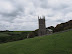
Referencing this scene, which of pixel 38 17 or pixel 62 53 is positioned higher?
pixel 38 17

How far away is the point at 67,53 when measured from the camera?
49.2ft

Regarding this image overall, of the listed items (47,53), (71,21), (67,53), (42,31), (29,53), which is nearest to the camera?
(67,53)

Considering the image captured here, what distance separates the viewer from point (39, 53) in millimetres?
16625

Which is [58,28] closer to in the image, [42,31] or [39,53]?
[42,31]

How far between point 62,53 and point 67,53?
708mm

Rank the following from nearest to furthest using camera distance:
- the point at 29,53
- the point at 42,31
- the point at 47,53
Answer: the point at 47,53, the point at 29,53, the point at 42,31

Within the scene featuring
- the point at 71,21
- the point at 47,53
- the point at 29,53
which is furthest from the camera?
the point at 71,21

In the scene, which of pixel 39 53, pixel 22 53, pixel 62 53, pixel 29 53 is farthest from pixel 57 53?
pixel 22 53

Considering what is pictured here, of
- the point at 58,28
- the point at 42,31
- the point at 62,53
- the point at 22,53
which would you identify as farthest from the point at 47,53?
the point at 42,31

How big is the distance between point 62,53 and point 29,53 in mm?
4917

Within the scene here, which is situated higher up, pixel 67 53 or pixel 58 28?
pixel 58 28

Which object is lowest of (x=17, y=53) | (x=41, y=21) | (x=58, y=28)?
(x=17, y=53)

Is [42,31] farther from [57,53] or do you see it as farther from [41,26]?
[57,53]

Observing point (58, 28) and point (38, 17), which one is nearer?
point (58, 28)
